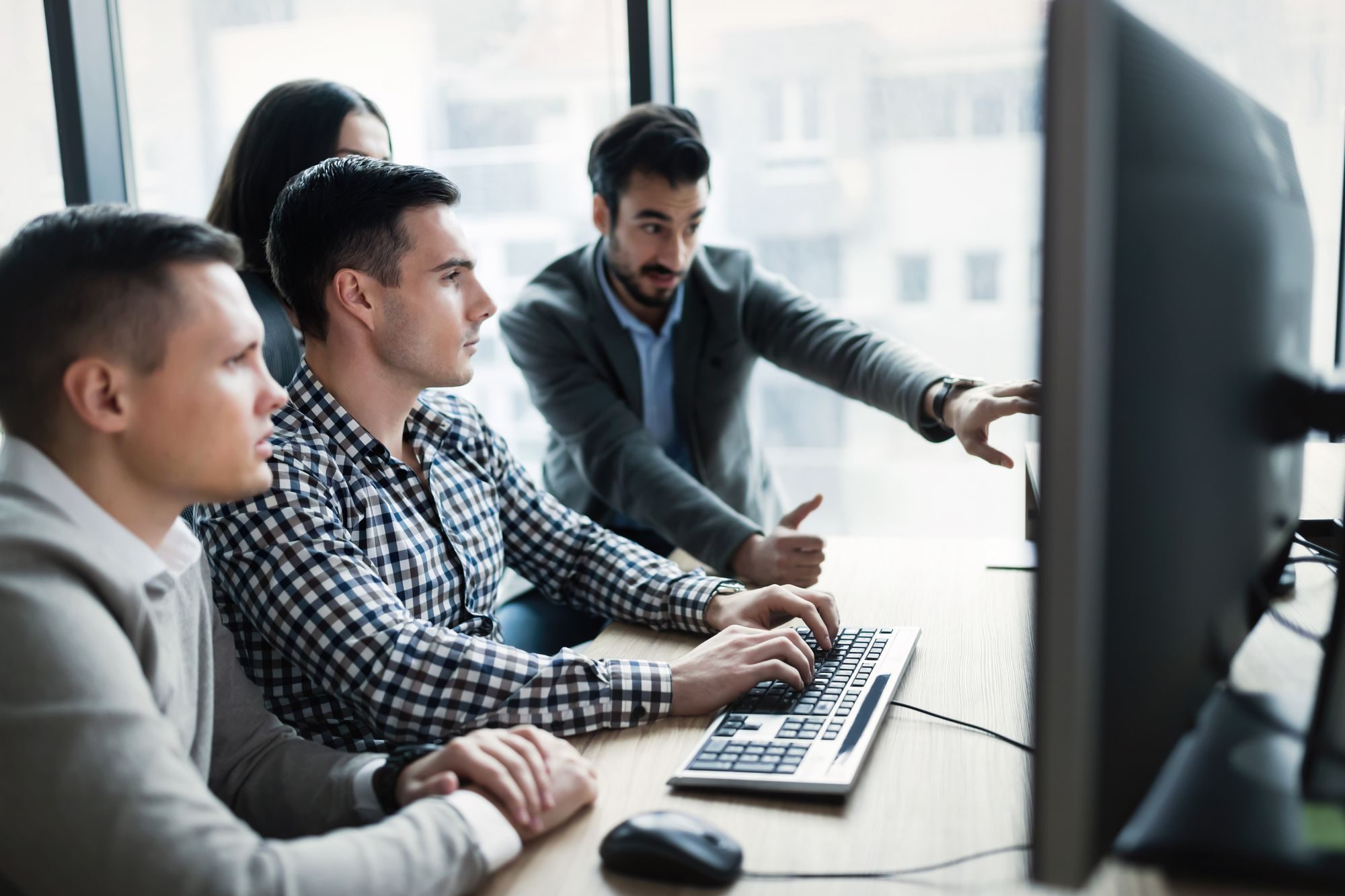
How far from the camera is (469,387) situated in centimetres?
282

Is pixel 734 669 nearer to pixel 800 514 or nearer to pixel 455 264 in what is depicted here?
pixel 800 514

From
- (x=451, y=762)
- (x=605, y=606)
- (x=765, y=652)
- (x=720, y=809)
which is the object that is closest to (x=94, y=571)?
(x=451, y=762)

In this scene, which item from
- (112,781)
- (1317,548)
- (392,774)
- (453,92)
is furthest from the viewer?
(453,92)

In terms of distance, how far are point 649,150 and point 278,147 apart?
0.67m

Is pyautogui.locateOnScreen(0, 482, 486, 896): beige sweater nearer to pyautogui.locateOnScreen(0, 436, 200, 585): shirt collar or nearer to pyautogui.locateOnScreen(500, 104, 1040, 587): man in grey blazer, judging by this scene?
pyautogui.locateOnScreen(0, 436, 200, 585): shirt collar

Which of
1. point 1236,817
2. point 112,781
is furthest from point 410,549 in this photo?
point 1236,817

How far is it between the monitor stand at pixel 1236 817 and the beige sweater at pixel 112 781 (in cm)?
48

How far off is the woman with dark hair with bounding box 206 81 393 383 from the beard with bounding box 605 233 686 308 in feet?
1.62

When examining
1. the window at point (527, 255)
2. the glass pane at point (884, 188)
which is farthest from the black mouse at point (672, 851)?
the window at point (527, 255)

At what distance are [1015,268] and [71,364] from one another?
1.98 meters

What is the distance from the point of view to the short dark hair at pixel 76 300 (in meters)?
0.84

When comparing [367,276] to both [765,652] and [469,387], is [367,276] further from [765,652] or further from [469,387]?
[469,387]

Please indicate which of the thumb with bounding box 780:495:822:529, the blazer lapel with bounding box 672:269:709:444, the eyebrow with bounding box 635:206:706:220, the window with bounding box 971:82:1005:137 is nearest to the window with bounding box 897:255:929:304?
the window with bounding box 971:82:1005:137

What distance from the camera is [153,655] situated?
2.71 feet
